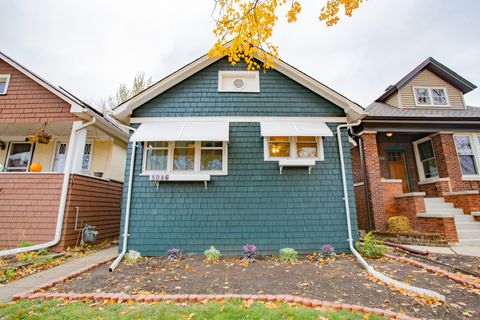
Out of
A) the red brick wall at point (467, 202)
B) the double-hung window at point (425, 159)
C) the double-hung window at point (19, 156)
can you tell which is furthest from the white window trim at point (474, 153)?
the double-hung window at point (19, 156)

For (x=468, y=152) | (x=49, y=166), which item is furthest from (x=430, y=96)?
(x=49, y=166)

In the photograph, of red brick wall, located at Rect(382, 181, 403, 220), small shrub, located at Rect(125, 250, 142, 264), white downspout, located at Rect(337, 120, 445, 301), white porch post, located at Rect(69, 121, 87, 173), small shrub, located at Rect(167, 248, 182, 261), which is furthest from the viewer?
red brick wall, located at Rect(382, 181, 403, 220)

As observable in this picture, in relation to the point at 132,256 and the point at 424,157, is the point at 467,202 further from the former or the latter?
the point at 132,256

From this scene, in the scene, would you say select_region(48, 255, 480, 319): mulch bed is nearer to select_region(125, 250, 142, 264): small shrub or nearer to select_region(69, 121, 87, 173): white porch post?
select_region(125, 250, 142, 264): small shrub

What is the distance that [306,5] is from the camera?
5.26 metres

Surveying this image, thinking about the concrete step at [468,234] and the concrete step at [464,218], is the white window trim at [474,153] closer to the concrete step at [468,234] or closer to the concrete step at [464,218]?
the concrete step at [464,218]

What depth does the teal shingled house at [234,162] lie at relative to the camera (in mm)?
6078

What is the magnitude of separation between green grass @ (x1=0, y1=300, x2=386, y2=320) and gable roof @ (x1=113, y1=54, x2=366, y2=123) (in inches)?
199

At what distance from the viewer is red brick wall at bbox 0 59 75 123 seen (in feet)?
23.1

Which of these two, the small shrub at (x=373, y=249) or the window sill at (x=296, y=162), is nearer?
the small shrub at (x=373, y=249)

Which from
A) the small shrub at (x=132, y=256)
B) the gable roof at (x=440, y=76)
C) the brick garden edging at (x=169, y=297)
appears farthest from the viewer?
the gable roof at (x=440, y=76)

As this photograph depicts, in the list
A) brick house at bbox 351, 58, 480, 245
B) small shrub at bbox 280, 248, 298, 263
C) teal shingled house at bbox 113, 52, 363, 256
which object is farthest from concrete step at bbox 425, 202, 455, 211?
small shrub at bbox 280, 248, 298, 263

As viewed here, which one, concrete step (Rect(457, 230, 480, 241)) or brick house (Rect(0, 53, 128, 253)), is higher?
brick house (Rect(0, 53, 128, 253))

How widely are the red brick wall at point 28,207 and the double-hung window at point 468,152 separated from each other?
1500 cm
